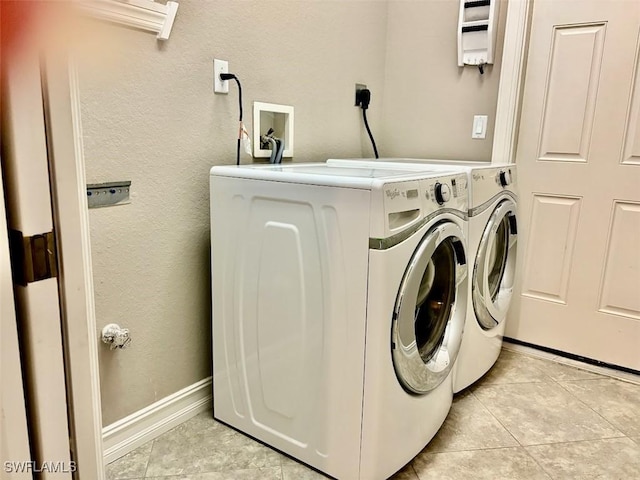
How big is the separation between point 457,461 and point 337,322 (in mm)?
671

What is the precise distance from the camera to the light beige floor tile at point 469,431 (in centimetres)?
161

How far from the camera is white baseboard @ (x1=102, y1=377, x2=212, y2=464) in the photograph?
1480mm

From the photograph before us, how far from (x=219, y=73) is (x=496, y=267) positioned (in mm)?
1457

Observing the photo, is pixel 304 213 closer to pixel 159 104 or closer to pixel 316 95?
pixel 159 104

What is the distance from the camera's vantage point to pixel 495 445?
1.62 metres

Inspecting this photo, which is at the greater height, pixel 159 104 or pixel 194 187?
pixel 159 104

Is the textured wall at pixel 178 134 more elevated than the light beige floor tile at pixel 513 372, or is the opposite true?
the textured wall at pixel 178 134

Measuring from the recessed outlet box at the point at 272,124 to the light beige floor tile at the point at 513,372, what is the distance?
4.32 feet

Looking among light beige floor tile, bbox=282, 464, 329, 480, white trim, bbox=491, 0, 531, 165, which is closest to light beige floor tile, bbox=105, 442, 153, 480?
light beige floor tile, bbox=282, 464, 329, 480

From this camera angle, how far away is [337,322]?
131 centimetres

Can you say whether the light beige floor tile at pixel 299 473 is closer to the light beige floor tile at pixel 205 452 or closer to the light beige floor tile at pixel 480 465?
the light beige floor tile at pixel 205 452

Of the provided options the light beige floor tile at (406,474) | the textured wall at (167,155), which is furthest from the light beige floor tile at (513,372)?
the textured wall at (167,155)

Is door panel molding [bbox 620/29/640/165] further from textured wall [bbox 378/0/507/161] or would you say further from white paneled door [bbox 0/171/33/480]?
white paneled door [bbox 0/171/33/480]

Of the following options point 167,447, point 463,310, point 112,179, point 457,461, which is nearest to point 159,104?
point 112,179
